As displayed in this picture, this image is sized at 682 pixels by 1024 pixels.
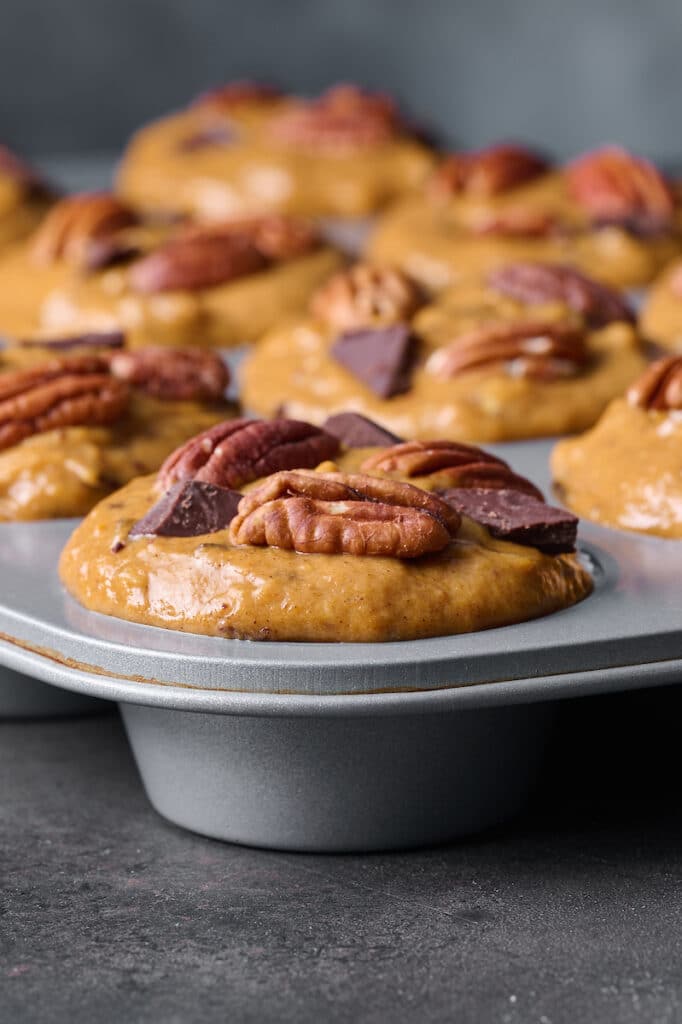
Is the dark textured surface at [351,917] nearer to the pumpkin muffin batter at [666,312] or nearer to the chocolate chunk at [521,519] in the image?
the chocolate chunk at [521,519]

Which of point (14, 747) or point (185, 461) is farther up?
point (185, 461)

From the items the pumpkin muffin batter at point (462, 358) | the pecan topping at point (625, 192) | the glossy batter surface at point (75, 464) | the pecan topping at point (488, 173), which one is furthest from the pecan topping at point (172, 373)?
the pecan topping at point (488, 173)

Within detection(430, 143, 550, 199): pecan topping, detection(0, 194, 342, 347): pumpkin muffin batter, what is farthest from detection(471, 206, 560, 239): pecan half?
detection(430, 143, 550, 199): pecan topping

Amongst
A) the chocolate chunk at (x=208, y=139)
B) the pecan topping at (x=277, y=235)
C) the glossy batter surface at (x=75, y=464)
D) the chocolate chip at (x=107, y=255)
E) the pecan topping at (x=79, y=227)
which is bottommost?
the chocolate chunk at (x=208, y=139)

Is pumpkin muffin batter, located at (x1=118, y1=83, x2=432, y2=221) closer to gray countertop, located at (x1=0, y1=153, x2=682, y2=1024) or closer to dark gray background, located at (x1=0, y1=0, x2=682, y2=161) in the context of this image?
dark gray background, located at (x1=0, y1=0, x2=682, y2=161)

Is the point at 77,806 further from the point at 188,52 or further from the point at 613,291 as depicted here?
the point at 188,52

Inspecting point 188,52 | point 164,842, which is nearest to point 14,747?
point 164,842

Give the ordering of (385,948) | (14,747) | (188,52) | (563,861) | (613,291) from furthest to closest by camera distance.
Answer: (188,52), (613,291), (14,747), (563,861), (385,948)
